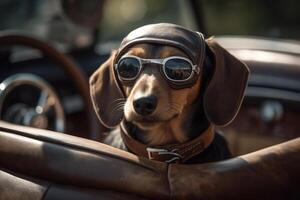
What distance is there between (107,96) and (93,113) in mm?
619

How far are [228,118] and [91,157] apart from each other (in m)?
0.82

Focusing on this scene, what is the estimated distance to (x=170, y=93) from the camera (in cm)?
277

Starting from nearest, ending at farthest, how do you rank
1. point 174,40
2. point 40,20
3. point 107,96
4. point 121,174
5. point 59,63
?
1. point 121,174
2. point 174,40
3. point 107,96
4. point 59,63
5. point 40,20

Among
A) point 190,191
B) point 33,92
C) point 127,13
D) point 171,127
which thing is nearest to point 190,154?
point 171,127

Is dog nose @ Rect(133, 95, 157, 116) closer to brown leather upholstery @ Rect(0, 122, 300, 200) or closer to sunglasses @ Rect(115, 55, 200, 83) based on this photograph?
sunglasses @ Rect(115, 55, 200, 83)

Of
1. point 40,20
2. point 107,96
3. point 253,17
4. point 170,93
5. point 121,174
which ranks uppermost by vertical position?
point 121,174

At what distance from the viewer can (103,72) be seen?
307cm

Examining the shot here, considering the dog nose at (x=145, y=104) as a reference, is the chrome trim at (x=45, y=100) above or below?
below

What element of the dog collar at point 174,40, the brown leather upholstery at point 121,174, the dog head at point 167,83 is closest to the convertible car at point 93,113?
the brown leather upholstery at point 121,174

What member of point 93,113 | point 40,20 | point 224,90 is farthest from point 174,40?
point 40,20

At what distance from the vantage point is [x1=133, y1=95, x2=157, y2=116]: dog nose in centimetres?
268

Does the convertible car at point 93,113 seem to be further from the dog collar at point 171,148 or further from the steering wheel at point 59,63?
the dog collar at point 171,148

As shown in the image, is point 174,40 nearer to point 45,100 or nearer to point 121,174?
point 121,174

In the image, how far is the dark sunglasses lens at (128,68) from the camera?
2797mm
